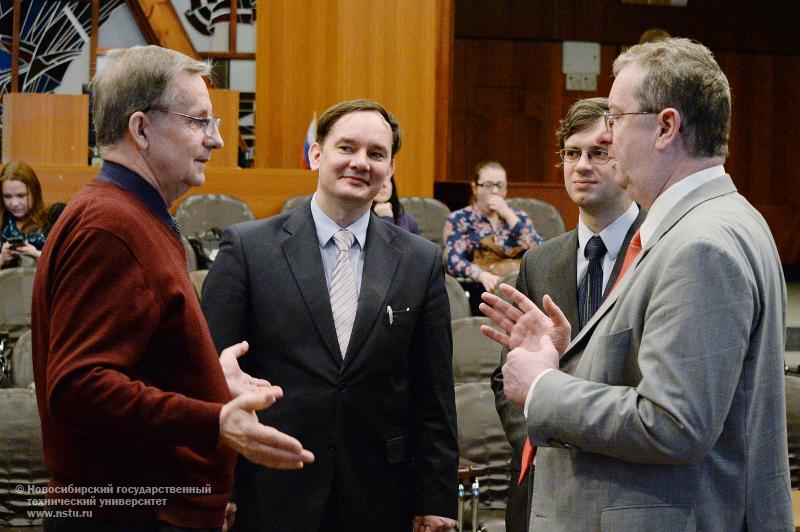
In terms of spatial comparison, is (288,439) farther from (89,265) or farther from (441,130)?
(441,130)

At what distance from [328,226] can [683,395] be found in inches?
46.8

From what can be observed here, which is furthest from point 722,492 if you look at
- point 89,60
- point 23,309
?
point 89,60

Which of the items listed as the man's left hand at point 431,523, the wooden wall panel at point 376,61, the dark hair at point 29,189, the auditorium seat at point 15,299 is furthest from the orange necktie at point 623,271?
the wooden wall panel at point 376,61

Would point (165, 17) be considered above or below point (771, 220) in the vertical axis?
above

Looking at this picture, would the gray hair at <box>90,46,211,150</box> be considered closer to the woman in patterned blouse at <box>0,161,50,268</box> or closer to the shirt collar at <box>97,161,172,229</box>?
the shirt collar at <box>97,161,172,229</box>

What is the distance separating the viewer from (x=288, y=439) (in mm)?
1642

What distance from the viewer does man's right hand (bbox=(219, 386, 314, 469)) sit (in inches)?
62.9

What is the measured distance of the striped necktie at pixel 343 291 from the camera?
2355mm

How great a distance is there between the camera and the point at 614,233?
2.41 metres

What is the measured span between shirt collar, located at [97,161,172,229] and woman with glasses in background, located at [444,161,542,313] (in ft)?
13.9

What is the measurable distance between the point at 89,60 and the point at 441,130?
151 inches

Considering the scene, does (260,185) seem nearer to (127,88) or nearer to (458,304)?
(458,304)

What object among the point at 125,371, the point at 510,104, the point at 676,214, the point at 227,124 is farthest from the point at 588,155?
the point at 510,104

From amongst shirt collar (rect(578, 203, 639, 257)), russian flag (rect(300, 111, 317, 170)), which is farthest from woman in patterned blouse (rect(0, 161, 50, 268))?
shirt collar (rect(578, 203, 639, 257))
